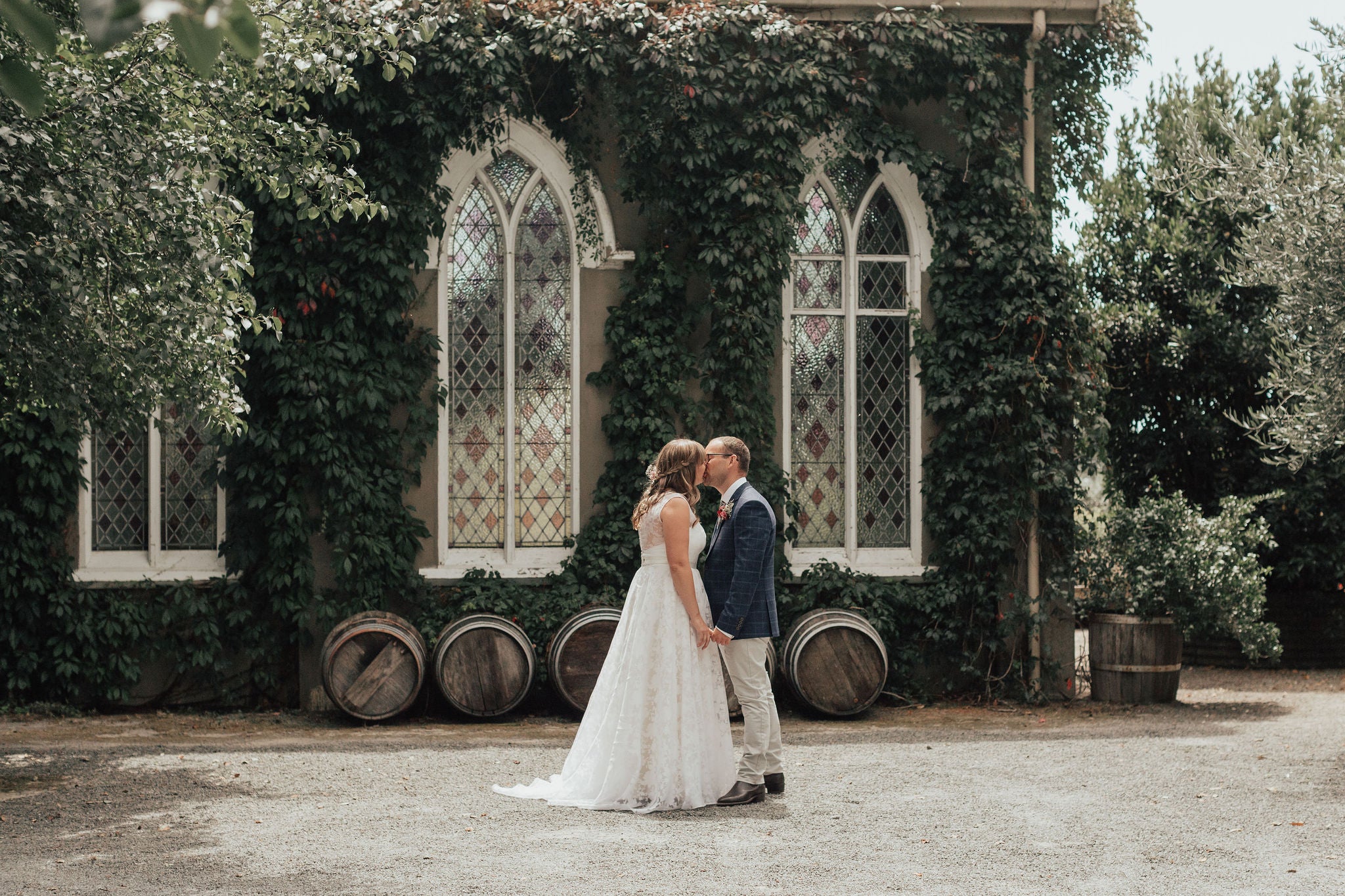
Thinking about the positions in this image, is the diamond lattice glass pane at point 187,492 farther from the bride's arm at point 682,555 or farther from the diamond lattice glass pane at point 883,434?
the diamond lattice glass pane at point 883,434

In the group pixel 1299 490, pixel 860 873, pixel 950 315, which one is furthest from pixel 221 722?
pixel 1299 490

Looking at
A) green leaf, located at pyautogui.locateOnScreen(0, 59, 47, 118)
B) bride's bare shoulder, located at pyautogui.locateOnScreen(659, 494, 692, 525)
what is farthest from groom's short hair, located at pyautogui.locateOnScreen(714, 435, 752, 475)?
green leaf, located at pyautogui.locateOnScreen(0, 59, 47, 118)

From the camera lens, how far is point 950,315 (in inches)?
387

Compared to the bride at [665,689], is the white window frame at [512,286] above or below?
above

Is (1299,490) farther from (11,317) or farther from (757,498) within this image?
(11,317)

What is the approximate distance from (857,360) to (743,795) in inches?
197

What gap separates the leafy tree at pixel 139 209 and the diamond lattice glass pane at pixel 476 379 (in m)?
3.09

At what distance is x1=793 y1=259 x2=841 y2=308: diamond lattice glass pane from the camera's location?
10.1 m

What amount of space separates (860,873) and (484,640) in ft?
14.3

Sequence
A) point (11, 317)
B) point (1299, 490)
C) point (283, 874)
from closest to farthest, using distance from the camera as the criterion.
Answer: point (283, 874) → point (11, 317) → point (1299, 490)

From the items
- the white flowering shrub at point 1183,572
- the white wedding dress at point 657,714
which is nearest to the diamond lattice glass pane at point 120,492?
the white wedding dress at point 657,714

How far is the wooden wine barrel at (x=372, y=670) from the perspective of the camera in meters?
8.50

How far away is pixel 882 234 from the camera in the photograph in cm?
1027

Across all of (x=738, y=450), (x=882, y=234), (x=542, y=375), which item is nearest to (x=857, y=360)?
(x=882, y=234)
